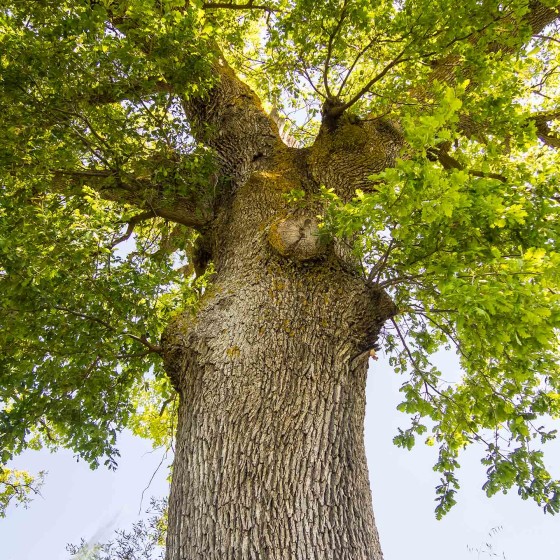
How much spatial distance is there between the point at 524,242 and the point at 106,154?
3373mm

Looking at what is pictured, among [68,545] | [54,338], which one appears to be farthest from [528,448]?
[68,545]

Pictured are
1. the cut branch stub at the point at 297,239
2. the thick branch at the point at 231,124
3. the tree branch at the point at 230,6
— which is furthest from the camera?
Result: the tree branch at the point at 230,6

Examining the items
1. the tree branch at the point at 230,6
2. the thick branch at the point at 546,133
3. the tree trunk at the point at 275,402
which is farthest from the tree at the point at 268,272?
the tree branch at the point at 230,6

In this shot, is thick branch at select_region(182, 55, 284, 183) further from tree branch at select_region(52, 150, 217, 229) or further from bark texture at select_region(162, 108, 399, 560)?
bark texture at select_region(162, 108, 399, 560)

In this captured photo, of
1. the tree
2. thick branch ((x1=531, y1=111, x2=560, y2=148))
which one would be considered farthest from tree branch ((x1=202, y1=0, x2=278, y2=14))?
thick branch ((x1=531, y1=111, x2=560, y2=148))

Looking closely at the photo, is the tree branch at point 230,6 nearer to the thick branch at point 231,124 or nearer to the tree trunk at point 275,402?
the thick branch at point 231,124

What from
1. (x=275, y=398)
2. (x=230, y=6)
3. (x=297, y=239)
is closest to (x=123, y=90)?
(x=297, y=239)

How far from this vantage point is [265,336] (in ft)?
9.09

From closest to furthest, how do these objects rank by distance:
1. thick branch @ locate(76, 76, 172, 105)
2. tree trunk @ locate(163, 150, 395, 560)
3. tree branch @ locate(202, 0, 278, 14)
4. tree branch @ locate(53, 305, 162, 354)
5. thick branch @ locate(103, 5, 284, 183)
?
tree trunk @ locate(163, 150, 395, 560), tree branch @ locate(53, 305, 162, 354), thick branch @ locate(76, 76, 172, 105), thick branch @ locate(103, 5, 284, 183), tree branch @ locate(202, 0, 278, 14)

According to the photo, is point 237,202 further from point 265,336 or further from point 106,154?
point 265,336

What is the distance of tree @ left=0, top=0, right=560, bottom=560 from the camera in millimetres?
2131

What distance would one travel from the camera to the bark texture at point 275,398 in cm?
209

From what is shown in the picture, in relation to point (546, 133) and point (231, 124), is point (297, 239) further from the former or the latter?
point (546, 133)

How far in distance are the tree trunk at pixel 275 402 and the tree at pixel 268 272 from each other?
0.01 meters
